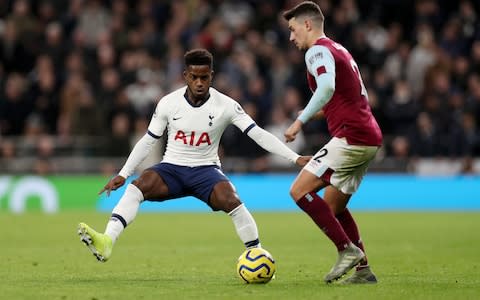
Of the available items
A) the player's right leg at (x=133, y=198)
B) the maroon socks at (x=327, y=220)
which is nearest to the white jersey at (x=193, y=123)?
the player's right leg at (x=133, y=198)

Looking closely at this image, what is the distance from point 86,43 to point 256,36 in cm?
360

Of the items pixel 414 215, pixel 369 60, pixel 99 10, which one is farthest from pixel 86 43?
pixel 414 215

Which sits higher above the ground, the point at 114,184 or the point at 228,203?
the point at 114,184

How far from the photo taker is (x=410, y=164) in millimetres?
20406

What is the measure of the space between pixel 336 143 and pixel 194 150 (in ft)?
4.72

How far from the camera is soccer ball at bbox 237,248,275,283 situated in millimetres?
8750

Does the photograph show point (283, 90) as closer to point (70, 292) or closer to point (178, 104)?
point (178, 104)

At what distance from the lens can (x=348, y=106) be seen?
8.73 metres

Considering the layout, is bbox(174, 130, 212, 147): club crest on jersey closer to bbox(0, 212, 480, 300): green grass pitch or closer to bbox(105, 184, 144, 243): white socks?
bbox(105, 184, 144, 243): white socks

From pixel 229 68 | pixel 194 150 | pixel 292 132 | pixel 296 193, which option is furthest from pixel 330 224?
pixel 229 68

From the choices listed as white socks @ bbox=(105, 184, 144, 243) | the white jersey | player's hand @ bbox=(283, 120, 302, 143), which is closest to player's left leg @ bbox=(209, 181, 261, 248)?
the white jersey

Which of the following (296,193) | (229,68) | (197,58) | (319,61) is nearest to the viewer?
(319,61)

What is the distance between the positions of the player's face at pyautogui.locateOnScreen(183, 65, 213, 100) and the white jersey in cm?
16

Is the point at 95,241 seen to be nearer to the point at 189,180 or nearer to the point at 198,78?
the point at 189,180
